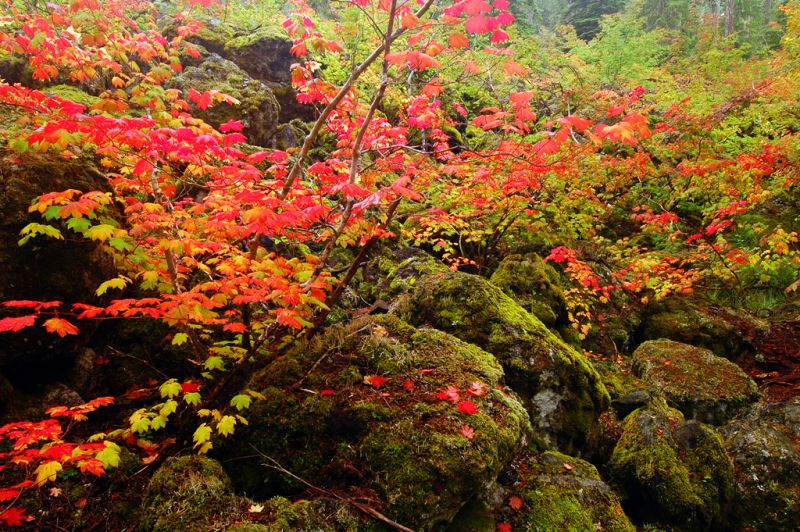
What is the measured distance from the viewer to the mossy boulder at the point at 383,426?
3.06 m

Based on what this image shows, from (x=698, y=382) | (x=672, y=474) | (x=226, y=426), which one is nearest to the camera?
(x=226, y=426)

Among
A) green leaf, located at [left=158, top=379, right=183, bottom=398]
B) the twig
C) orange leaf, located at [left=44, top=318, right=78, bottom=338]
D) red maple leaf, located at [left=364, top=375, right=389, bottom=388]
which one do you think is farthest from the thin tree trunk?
orange leaf, located at [left=44, top=318, right=78, bottom=338]

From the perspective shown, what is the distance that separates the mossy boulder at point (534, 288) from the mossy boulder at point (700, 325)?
2.97 meters

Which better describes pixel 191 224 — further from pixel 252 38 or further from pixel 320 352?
pixel 252 38

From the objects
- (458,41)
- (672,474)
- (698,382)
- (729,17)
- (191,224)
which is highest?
(729,17)

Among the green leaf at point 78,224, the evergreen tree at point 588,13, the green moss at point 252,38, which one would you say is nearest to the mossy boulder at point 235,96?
the green moss at point 252,38

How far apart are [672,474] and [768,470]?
149 centimetres

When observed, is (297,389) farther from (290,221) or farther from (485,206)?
(485,206)

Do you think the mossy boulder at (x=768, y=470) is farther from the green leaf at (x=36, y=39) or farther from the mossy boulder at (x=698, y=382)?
the green leaf at (x=36, y=39)

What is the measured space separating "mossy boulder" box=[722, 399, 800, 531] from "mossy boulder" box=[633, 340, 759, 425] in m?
0.95

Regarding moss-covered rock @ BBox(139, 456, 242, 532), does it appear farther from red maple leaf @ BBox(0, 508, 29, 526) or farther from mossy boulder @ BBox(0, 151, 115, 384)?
mossy boulder @ BBox(0, 151, 115, 384)

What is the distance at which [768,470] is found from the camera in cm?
491

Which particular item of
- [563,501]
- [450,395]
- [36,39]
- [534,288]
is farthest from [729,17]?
[36,39]

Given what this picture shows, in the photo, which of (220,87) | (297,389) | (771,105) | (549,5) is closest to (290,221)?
(297,389)
